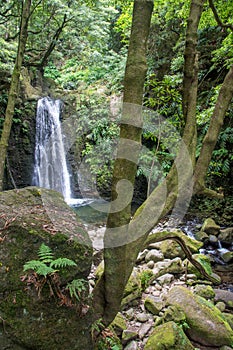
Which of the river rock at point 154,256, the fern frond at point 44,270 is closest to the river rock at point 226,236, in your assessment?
the river rock at point 154,256

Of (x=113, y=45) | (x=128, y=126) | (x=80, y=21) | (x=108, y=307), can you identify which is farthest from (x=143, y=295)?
(x=113, y=45)

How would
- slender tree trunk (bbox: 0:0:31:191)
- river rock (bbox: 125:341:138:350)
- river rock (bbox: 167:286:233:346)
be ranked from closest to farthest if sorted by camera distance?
river rock (bbox: 125:341:138:350)
river rock (bbox: 167:286:233:346)
slender tree trunk (bbox: 0:0:31:191)

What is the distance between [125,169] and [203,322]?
2218mm

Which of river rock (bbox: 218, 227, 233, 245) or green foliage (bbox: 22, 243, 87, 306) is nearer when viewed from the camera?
green foliage (bbox: 22, 243, 87, 306)

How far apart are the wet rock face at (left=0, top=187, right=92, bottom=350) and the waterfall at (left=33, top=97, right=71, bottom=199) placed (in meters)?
7.66

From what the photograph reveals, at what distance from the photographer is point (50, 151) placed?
1002cm

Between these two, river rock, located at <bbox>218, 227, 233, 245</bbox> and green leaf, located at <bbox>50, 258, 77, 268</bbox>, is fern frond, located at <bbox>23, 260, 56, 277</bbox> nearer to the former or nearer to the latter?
green leaf, located at <bbox>50, 258, 77, 268</bbox>

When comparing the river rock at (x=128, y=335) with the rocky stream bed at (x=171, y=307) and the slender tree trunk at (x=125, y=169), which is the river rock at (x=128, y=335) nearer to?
the rocky stream bed at (x=171, y=307)

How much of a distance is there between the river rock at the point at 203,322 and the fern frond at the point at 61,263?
75.9 inches

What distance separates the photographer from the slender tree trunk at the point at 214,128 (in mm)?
2297

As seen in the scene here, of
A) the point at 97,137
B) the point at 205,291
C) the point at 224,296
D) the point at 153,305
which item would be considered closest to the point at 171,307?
the point at 153,305

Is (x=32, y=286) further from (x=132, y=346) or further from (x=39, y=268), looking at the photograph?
(x=132, y=346)

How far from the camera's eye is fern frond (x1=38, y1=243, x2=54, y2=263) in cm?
178

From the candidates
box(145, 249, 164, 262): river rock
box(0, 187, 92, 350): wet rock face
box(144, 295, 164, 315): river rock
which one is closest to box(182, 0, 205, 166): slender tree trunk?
box(0, 187, 92, 350): wet rock face
